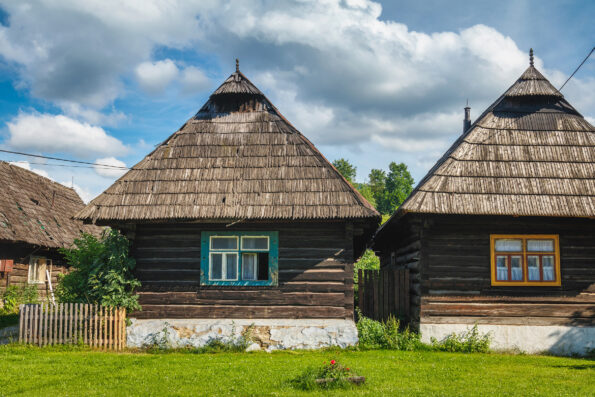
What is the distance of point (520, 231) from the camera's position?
11.8m

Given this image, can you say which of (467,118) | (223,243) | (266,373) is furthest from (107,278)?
(467,118)

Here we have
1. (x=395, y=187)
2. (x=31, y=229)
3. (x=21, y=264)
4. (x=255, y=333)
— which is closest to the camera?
(x=255, y=333)

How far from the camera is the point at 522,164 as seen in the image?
12.3 meters

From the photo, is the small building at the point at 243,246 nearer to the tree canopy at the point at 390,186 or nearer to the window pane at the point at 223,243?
the window pane at the point at 223,243

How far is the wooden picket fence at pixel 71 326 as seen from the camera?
11.1 meters

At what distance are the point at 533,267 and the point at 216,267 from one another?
24.3 feet

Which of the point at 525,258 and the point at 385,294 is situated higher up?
the point at 525,258

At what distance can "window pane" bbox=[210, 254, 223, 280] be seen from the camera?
12.0m

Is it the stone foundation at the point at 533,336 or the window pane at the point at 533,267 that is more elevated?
the window pane at the point at 533,267

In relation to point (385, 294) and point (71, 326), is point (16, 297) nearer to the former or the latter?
point (71, 326)

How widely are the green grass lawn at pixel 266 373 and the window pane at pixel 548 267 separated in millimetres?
1876

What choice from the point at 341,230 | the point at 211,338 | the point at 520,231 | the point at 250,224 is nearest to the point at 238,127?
the point at 250,224

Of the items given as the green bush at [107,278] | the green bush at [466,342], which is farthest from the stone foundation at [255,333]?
the green bush at [466,342]

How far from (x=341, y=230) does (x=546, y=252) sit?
188 inches
